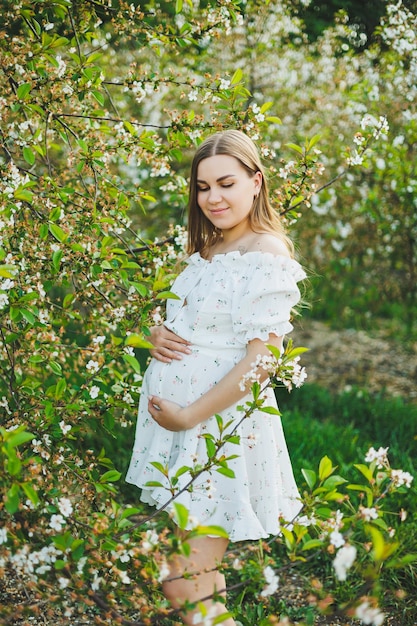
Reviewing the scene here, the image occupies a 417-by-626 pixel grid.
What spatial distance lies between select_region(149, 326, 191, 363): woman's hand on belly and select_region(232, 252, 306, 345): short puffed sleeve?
0.18 metres

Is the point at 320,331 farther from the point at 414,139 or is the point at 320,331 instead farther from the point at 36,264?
the point at 36,264

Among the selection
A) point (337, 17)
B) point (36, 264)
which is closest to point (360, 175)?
point (337, 17)

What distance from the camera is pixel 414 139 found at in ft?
13.7

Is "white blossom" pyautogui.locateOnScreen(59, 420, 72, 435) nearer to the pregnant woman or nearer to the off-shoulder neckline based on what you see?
the pregnant woman

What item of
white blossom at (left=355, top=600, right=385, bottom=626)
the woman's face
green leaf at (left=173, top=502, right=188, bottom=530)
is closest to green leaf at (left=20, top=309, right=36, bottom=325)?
the woman's face

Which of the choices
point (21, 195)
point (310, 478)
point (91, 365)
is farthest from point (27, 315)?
point (310, 478)

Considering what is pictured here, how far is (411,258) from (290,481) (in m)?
4.12

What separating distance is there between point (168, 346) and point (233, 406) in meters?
0.28

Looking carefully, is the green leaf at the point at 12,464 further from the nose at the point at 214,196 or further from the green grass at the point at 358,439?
the green grass at the point at 358,439

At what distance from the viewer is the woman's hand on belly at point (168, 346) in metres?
2.10

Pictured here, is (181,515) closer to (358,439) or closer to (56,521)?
(56,521)

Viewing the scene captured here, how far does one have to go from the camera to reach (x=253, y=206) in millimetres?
2311

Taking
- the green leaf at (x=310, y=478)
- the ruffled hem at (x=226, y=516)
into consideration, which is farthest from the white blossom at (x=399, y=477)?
the ruffled hem at (x=226, y=516)

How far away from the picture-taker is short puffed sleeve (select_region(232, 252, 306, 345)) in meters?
1.97
